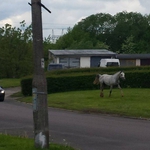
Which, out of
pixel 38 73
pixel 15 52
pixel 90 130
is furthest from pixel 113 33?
pixel 38 73

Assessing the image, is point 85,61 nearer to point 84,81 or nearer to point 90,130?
point 84,81

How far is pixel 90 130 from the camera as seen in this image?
743 inches

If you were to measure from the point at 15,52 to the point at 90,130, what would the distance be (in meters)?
50.9

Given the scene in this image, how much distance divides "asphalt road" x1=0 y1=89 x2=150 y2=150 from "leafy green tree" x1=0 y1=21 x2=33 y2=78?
1610 inches

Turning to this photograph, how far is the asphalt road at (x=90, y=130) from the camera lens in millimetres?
15070

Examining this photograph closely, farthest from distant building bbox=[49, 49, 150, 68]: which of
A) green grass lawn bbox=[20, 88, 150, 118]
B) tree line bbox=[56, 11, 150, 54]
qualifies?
green grass lawn bbox=[20, 88, 150, 118]

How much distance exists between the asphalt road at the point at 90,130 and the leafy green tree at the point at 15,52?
40897 mm

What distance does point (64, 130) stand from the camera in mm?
18953

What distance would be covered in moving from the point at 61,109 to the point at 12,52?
130 ft

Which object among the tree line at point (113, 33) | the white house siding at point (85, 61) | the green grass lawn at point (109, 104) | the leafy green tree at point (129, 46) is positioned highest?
the tree line at point (113, 33)

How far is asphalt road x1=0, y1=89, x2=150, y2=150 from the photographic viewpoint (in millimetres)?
15070

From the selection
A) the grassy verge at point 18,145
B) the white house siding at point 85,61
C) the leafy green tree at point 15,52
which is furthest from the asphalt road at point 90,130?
the white house siding at point 85,61

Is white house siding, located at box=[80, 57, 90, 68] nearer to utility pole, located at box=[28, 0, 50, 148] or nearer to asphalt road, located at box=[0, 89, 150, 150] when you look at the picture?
asphalt road, located at box=[0, 89, 150, 150]

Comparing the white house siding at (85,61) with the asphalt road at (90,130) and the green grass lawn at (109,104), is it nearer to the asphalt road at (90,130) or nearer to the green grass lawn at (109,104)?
the green grass lawn at (109,104)
